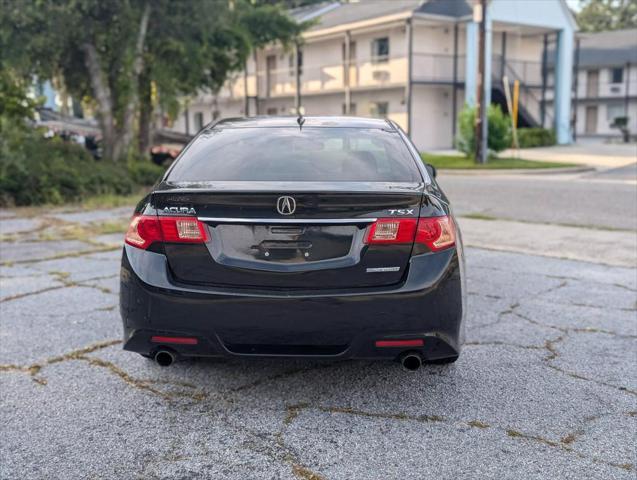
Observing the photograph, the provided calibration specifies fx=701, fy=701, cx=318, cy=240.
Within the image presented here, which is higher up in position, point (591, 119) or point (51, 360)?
point (591, 119)

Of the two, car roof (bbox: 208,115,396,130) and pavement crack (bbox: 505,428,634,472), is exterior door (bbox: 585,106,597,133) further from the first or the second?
pavement crack (bbox: 505,428,634,472)

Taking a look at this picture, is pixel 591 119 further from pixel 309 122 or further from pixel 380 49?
pixel 309 122

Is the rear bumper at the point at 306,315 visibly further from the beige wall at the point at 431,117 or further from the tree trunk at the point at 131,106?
the beige wall at the point at 431,117

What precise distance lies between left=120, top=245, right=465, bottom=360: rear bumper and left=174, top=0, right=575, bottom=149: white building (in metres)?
27.2

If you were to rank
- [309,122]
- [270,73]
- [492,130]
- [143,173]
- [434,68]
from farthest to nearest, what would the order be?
[270,73] → [434,68] → [492,130] → [143,173] → [309,122]

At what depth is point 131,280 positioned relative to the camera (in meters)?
3.79

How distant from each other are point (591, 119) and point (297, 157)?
49.8 m

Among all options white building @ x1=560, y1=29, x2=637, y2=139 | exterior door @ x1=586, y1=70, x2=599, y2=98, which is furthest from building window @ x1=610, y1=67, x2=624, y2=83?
exterior door @ x1=586, y1=70, x2=599, y2=98

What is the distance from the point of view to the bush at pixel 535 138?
101ft

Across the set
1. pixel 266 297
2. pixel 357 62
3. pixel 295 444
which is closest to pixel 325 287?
pixel 266 297

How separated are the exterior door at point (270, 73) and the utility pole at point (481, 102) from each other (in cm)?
2085

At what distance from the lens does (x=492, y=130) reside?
23.0 m

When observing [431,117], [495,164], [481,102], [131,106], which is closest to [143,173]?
[131,106]

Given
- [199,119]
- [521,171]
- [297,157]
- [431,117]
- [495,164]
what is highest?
[199,119]
